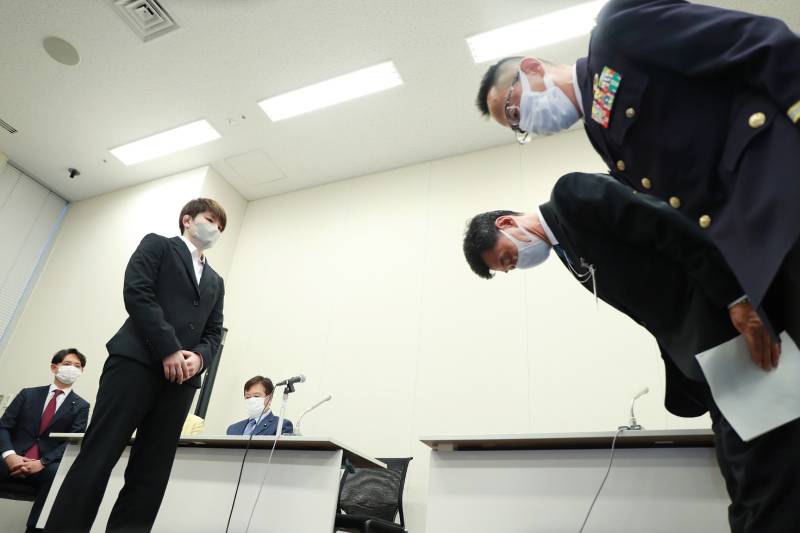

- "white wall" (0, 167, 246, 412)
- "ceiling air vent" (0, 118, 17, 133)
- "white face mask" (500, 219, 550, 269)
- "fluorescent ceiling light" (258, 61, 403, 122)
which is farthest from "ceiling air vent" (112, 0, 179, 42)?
"white face mask" (500, 219, 550, 269)

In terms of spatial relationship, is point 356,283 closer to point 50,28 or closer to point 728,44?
point 50,28

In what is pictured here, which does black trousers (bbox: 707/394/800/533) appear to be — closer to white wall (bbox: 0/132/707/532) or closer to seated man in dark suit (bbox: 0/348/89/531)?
white wall (bbox: 0/132/707/532)

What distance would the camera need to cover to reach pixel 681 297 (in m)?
1.17

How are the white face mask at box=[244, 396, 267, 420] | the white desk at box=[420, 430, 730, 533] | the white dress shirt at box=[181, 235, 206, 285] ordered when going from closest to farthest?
the white desk at box=[420, 430, 730, 533], the white dress shirt at box=[181, 235, 206, 285], the white face mask at box=[244, 396, 267, 420]

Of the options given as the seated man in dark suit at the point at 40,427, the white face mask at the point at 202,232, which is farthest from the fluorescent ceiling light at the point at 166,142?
the white face mask at the point at 202,232

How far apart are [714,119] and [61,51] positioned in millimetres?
4615

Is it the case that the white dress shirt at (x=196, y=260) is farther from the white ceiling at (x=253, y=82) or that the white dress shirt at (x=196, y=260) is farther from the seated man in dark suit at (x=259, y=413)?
the white ceiling at (x=253, y=82)

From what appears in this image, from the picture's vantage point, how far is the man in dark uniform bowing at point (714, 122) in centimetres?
89

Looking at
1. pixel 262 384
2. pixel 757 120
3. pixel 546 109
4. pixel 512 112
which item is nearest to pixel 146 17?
pixel 262 384

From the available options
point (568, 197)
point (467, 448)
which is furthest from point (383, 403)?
point (568, 197)

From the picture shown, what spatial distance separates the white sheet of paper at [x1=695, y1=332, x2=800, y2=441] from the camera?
0.95 metres

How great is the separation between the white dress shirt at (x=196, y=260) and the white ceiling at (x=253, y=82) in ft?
7.15

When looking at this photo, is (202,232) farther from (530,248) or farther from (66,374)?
(66,374)

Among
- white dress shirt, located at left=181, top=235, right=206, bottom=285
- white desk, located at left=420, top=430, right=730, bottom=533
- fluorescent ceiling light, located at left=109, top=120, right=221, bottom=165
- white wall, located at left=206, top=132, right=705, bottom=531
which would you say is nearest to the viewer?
white desk, located at left=420, top=430, right=730, bottom=533
